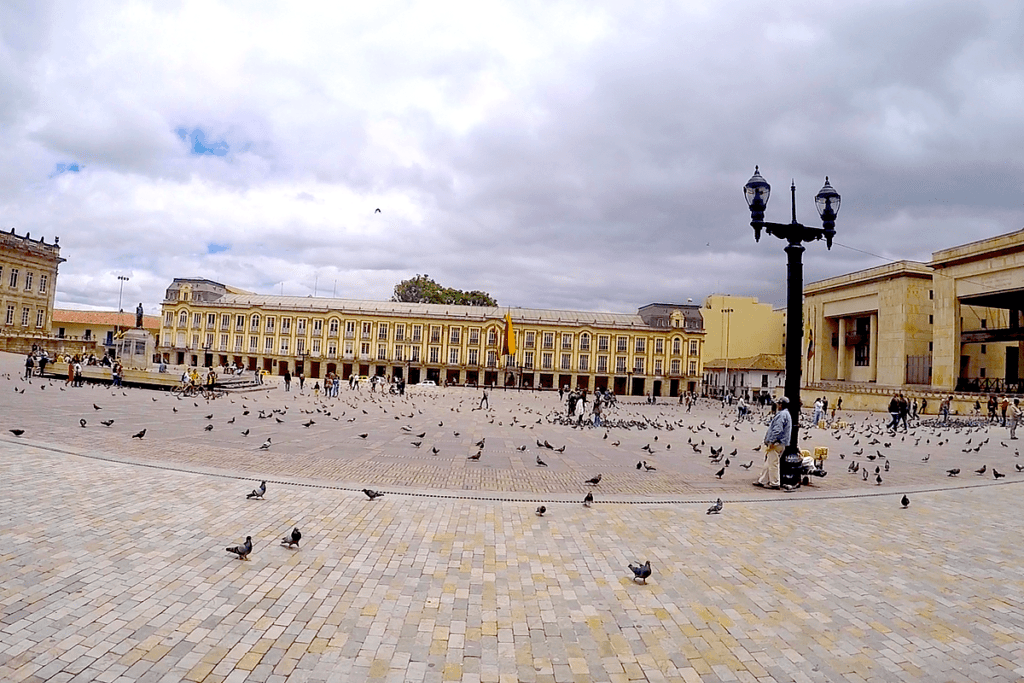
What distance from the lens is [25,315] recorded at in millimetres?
66750

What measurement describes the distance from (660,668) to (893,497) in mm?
8277

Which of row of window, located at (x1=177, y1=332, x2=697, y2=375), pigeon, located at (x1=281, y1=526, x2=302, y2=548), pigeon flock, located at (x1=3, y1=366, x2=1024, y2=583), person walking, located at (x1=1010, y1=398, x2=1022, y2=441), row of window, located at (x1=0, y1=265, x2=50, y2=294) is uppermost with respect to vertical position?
row of window, located at (x1=0, y1=265, x2=50, y2=294)

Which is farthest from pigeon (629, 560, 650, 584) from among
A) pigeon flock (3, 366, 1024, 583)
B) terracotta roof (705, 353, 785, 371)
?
terracotta roof (705, 353, 785, 371)

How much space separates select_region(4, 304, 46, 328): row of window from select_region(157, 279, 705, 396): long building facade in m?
16.1

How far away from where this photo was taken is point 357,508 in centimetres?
802

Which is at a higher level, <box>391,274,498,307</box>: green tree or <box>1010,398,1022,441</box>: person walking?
<box>391,274,498,307</box>: green tree

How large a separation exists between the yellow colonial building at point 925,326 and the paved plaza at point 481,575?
122 feet

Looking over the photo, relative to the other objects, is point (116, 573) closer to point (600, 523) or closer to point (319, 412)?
point (600, 523)

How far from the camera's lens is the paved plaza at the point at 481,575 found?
4.18 meters

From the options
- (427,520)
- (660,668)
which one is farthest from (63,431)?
(660,668)

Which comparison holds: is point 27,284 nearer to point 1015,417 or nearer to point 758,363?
point 758,363

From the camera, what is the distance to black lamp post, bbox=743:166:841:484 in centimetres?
1112

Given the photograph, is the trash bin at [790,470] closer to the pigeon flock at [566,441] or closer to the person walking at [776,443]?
the person walking at [776,443]

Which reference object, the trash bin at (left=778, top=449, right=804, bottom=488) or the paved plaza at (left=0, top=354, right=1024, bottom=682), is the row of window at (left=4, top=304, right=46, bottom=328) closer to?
the paved plaza at (left=0, top=354, right=1024, bottom=682)
